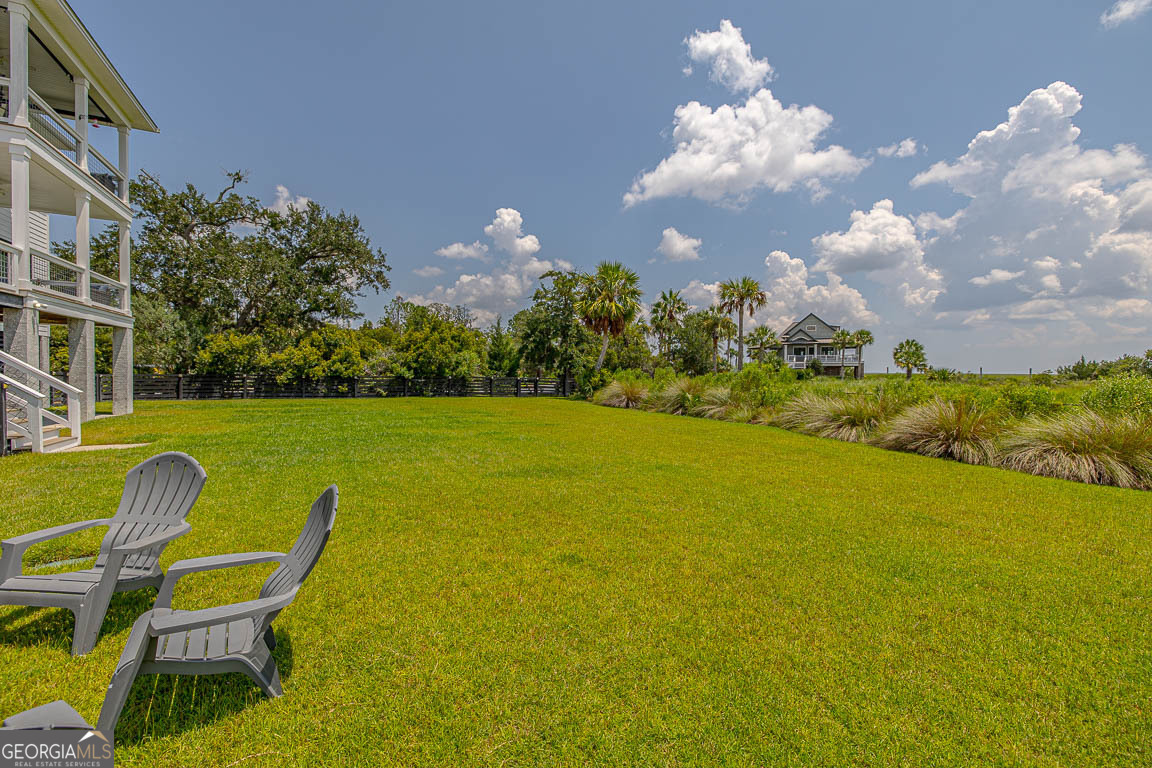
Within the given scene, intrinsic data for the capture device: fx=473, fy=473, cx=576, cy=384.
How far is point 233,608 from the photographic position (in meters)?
2.15

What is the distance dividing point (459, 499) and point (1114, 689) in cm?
561

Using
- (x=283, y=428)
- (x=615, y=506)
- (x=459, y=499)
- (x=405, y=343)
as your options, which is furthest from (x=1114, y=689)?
(x=405, y=343)

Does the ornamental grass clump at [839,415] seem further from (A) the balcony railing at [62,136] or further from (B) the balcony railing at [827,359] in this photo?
(B) the balcony railing at [827,359]

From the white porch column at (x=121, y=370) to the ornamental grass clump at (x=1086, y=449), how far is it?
21.8m

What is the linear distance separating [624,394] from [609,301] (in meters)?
8.91

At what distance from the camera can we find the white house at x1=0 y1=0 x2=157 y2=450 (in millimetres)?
9750

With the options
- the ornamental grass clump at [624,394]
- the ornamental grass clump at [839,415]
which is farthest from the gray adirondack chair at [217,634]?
the ornamental grass clump at [624,394]

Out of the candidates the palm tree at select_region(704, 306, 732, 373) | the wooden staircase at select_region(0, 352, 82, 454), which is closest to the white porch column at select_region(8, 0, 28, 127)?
the wooden staircase at select_region(0, 352, 82, 454)

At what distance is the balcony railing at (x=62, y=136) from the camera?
10.7 metres

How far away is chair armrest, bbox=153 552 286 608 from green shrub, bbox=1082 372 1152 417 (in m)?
13.1

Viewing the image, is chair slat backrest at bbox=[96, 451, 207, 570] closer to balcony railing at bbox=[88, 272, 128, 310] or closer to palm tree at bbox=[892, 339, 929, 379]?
balcony railing at bbox=[88, 272, 128, 310]

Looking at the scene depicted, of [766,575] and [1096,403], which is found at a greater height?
[1096,403]

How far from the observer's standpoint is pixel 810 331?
54.8 meters

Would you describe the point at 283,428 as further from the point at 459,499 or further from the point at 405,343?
the point at 405,343
